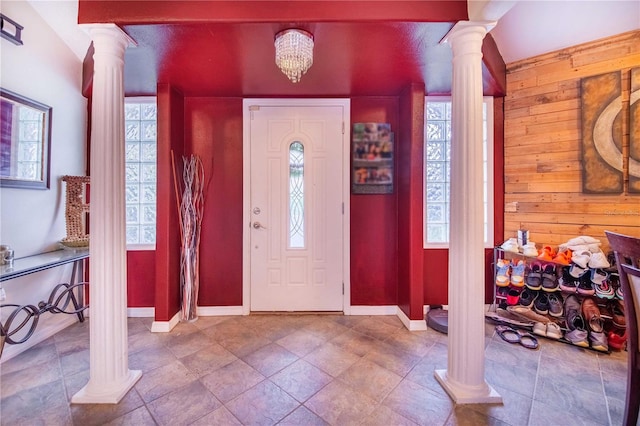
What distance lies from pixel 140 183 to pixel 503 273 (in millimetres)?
3623

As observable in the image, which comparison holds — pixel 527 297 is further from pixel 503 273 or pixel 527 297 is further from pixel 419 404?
pixel 419 404

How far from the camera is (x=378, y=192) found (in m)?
2.72

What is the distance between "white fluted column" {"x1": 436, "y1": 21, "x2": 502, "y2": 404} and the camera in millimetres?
1551

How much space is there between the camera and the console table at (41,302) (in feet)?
5.61

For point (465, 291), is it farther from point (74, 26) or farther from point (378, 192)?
point (74, 26)

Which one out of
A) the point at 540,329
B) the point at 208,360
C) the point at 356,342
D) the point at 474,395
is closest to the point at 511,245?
the point at 540,329

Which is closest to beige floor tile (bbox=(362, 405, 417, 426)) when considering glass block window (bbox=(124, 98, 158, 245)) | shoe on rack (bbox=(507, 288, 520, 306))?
shoe on rack (bbox=(507, 288, 520, 306))

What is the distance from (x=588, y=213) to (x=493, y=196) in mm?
709

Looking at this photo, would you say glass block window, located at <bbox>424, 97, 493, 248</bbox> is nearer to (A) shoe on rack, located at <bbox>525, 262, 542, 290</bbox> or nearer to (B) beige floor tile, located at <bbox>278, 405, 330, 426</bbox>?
(A) shoe on rack, located at <bbox>525, 262, 542, 290</bbox>

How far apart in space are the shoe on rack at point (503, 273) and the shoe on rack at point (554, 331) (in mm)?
421

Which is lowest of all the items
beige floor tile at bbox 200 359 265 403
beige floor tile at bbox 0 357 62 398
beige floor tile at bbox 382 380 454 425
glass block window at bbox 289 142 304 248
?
beige floor tile at bbox 382 380 454 425

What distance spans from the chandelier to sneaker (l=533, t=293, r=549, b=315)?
272cm

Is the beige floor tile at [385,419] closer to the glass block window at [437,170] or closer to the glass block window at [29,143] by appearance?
the glass block window at [437,170]

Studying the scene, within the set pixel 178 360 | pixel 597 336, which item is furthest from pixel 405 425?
pixel 597 336
